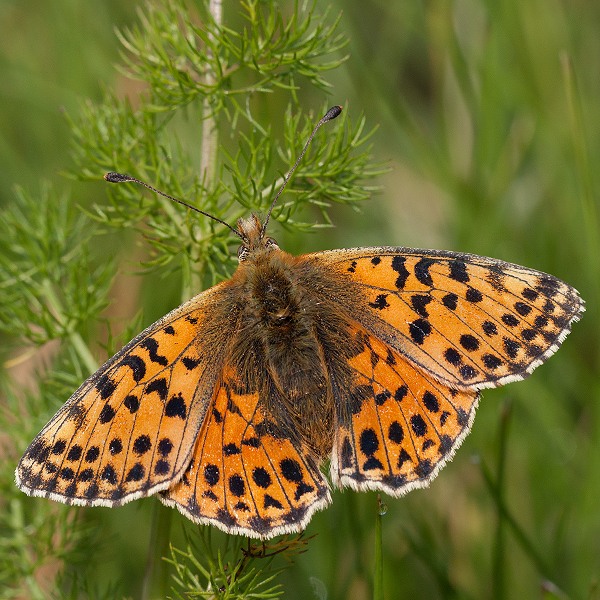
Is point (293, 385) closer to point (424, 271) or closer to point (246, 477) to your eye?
point (246, 477)

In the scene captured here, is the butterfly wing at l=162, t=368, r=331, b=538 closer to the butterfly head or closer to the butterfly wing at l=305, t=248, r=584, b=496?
Result: the butterfly wing at l=305, t=248, r=584, b=496

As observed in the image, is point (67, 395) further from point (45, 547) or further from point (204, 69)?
point (204, 69)

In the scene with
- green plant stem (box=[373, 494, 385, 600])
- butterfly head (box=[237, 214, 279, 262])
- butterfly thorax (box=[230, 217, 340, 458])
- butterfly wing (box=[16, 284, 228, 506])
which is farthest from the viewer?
butterfly head (box=[237, 214, 279, 262])

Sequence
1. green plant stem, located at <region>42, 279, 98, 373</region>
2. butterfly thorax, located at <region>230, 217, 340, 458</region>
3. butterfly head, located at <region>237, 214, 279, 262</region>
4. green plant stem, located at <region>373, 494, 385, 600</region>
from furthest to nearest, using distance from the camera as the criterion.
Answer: green plant stem, located at <region>42, 279, 98, 373</region>
butterfly head, located at <region>237, 214, 279, 262</region>
butterfly thorax, located at <region>230, 217, 340, 458</region>
green plant stem, located at <region>373, 494, 385, 600</region>

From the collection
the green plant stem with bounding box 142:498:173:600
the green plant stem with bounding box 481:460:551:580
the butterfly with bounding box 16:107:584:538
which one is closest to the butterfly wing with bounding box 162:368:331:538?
the butterfly with bounding box 16:107:584:538

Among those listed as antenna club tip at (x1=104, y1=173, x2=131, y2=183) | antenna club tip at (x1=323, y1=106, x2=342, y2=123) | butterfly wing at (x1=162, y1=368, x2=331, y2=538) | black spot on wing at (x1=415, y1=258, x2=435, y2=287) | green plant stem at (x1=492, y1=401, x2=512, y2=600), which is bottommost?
green plant stem at (x1=492, y1=401, x2=512, y2=600)

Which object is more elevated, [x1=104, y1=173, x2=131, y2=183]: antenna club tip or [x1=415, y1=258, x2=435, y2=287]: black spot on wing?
[x1=104, y1=173, x2=131, y2=183]: antenna club tip

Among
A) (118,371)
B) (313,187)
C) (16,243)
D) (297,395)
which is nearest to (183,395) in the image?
(118,371)
